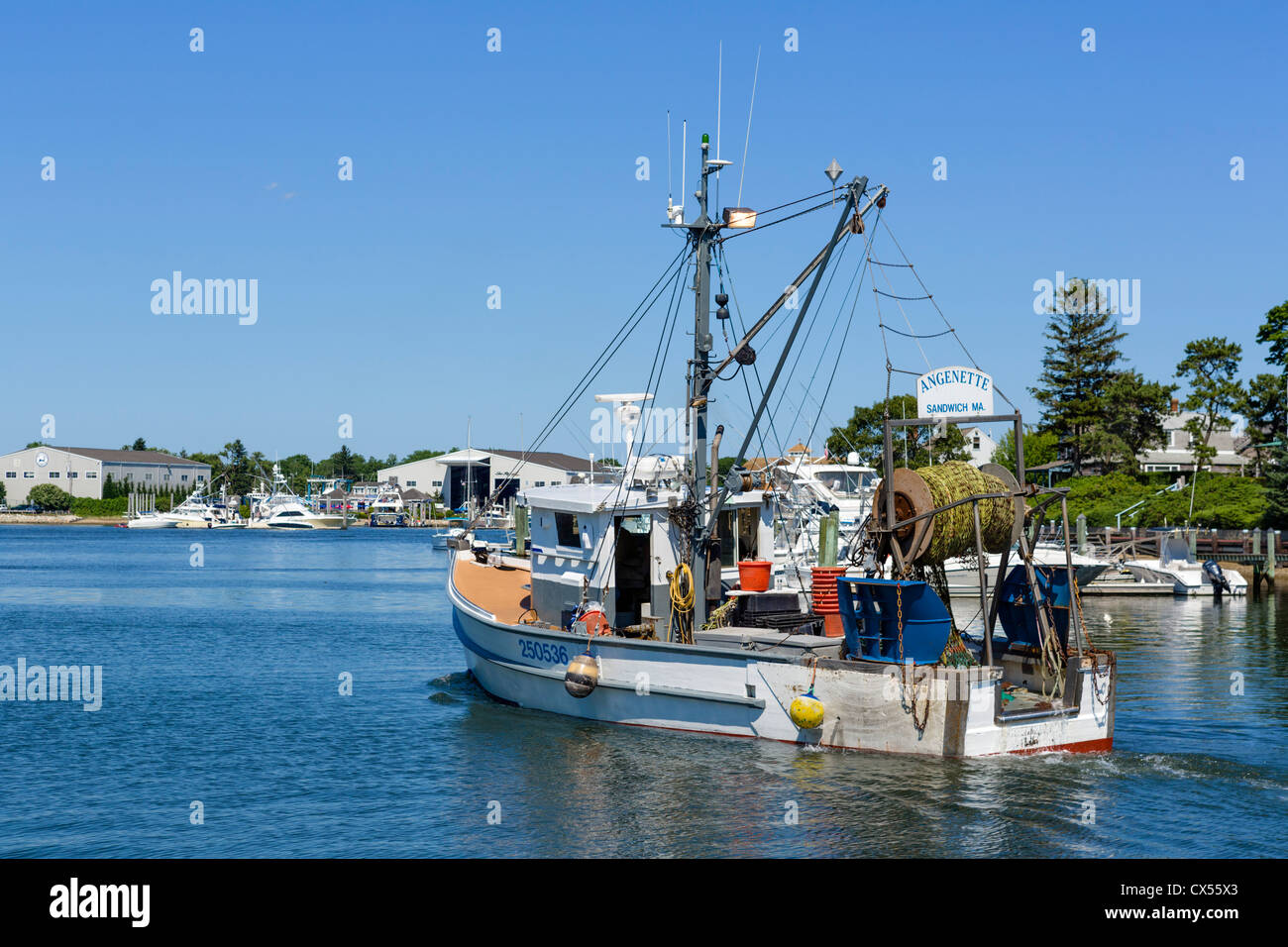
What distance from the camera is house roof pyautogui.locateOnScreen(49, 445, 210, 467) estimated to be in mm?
166250

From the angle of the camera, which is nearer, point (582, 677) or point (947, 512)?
point (947, 512)

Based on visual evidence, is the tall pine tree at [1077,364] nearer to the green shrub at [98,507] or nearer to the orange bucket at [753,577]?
the orange bucket at [753,577]

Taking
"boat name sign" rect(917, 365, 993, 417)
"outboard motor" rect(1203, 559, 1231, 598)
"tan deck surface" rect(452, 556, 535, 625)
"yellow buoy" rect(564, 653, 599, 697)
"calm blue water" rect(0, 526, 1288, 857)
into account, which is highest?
"boat name sign" rect(917, 365, 993, 417)

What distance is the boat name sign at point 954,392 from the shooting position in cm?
1714

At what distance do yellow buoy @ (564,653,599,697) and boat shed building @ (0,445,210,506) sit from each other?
16045cm

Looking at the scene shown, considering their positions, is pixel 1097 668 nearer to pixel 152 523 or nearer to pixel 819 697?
pixel 819 697

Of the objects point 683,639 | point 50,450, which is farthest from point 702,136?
point 50,450

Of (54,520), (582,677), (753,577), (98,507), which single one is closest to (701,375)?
(753,577)

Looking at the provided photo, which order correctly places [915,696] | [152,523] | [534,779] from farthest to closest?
1. [152,523]
2. [534,779]
3. [915,696]

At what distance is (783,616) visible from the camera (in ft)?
67.3

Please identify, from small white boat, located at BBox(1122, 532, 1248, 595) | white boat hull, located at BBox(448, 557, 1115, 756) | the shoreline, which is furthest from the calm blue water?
the shoreline

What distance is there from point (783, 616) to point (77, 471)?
545ft

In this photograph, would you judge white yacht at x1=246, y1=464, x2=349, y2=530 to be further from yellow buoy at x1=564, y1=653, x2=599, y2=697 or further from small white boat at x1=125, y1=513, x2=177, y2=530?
yellow buoy at x1=564, y1=653, x2=599, y2=697

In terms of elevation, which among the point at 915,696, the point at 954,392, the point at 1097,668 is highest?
the point at 954,392
